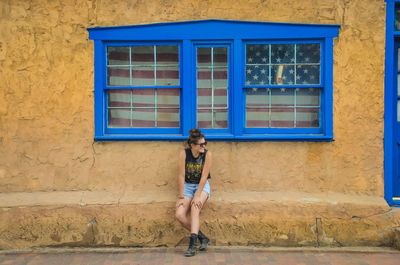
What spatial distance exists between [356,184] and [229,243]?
75.5 inches

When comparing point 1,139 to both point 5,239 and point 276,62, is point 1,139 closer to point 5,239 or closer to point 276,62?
point 5,239

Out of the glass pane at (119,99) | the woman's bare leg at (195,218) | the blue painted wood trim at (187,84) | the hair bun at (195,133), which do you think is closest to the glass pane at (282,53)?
the blue painted wood trim at (187,84)

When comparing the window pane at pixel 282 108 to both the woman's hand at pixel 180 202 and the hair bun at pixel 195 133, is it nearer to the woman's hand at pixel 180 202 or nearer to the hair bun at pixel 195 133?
the hair bun at pixel 195 133

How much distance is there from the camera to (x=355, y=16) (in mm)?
6383

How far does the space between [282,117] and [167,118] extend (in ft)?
5.32

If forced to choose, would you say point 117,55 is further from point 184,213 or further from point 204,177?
point 184,213

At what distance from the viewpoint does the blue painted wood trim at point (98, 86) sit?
21.3 feet

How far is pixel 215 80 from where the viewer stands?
6.61m

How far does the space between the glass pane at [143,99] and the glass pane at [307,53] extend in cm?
211

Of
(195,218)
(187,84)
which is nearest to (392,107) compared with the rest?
(187,84)

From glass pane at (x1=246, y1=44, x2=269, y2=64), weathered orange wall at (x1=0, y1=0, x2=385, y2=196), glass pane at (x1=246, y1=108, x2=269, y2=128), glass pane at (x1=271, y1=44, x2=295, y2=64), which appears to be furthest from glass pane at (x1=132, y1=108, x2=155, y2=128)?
glass pane at (x1=271, y1=44, x2=295, y2=64)

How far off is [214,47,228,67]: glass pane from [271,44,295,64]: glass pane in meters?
0.65

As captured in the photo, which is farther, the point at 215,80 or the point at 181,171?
the point at 215,80

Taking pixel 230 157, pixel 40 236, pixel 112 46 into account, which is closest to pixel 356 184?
pixel 230 157
